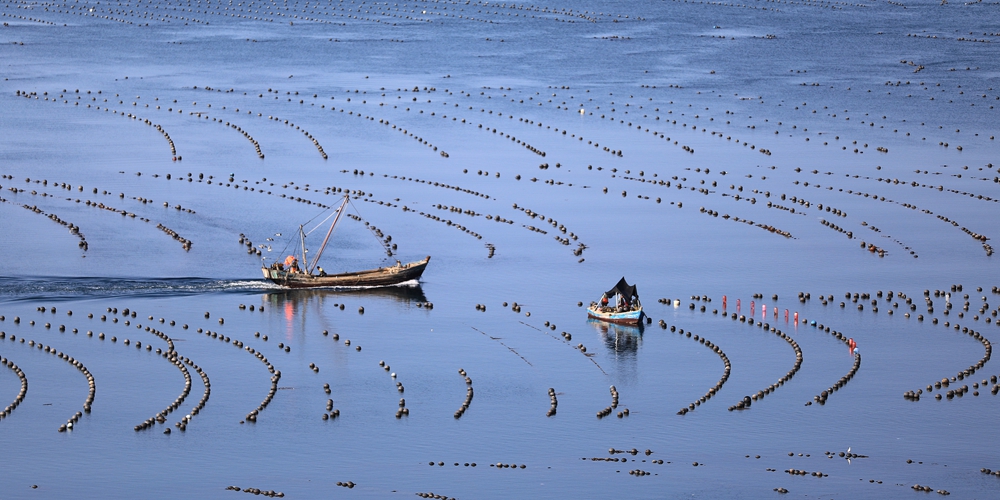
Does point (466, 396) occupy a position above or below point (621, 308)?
below

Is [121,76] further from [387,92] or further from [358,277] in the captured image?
[358,277]

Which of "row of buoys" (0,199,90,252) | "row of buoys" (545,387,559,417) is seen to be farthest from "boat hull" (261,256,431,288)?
"row of buoys" (545,387,559,417)

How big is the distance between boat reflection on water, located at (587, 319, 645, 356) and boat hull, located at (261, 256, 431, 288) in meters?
12.5

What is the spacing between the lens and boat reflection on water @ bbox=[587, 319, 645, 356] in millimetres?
80375

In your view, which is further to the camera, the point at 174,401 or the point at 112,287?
the point at 112,287

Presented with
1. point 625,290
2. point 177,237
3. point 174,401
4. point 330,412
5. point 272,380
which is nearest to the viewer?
point 330,412

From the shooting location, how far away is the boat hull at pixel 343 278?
302 feet

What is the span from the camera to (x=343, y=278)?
92.6 m

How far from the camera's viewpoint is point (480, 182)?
124m

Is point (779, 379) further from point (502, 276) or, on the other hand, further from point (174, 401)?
point (174, 401)

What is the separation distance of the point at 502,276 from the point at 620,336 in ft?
46.6

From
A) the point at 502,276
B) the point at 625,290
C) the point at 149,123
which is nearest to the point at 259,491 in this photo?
the point at 625,290

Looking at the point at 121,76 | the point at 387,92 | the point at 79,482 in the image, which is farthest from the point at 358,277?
the point at 121,76

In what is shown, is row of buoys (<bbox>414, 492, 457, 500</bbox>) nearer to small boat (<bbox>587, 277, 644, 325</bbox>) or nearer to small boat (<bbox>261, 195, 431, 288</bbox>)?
small boat (<bbox>587, 277, 644, 325</bbox>)
